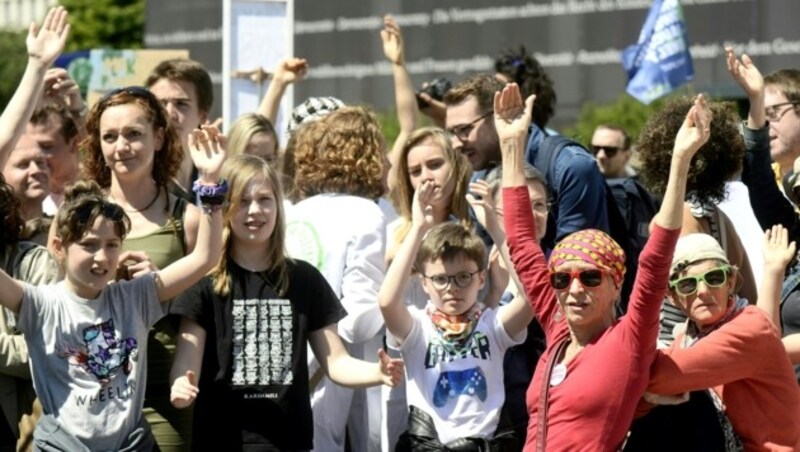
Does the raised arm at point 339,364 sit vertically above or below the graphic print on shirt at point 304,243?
below

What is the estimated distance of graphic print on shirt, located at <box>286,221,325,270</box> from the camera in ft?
23.5

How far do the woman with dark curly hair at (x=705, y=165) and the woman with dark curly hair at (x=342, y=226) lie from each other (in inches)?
48.1

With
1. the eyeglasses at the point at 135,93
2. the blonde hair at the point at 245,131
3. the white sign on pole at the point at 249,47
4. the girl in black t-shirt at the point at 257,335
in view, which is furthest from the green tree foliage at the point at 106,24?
the girl in black t-shirt at the point at 257,335

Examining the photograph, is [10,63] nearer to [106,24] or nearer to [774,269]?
[106,24]

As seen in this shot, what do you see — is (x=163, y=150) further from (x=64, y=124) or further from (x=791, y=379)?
(x=791, y=379)

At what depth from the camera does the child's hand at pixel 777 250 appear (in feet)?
19.8

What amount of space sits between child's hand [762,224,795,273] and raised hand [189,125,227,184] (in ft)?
6.60

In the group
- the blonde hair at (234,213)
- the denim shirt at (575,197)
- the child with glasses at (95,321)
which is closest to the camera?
the child with glasses at (95,321)

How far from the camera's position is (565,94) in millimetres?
17375

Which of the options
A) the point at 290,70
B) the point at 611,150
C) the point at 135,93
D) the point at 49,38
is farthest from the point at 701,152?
the point at 611,150

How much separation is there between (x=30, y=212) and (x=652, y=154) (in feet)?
9.35

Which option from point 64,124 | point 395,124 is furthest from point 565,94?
point 64,124

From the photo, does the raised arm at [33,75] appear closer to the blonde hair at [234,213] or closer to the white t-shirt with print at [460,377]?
the blonde hair at [234,213]

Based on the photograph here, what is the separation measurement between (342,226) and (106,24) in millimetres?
30935
